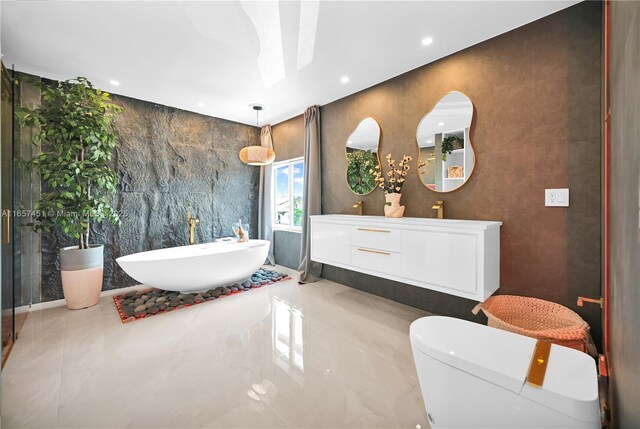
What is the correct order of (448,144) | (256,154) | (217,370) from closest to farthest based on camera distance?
(217,370)
(448,144)
(256,154)

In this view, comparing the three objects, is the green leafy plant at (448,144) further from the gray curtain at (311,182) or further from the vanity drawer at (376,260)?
the gray curtain at (311,182)

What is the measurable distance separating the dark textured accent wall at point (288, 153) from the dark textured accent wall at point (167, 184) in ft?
1.89

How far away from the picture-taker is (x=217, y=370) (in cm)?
189

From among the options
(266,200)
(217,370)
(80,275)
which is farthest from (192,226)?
(217,370)

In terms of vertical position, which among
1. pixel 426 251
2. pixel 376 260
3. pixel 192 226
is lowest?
pixel 376 260

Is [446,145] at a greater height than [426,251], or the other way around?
[446,145]

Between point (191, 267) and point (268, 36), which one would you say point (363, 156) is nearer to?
point (268, 36)

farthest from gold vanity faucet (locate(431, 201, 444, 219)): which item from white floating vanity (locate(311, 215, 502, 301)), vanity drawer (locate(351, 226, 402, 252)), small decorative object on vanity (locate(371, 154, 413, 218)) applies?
vanity drawer (locate(351, 226, 402, 252))

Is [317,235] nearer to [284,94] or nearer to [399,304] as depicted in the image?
[399,304]

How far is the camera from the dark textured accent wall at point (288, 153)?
4426 mm

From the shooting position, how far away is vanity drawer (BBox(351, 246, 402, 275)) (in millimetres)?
2553

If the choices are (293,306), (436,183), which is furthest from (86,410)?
(436,183)

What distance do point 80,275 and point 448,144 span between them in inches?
158

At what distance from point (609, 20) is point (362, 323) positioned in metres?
2.60
